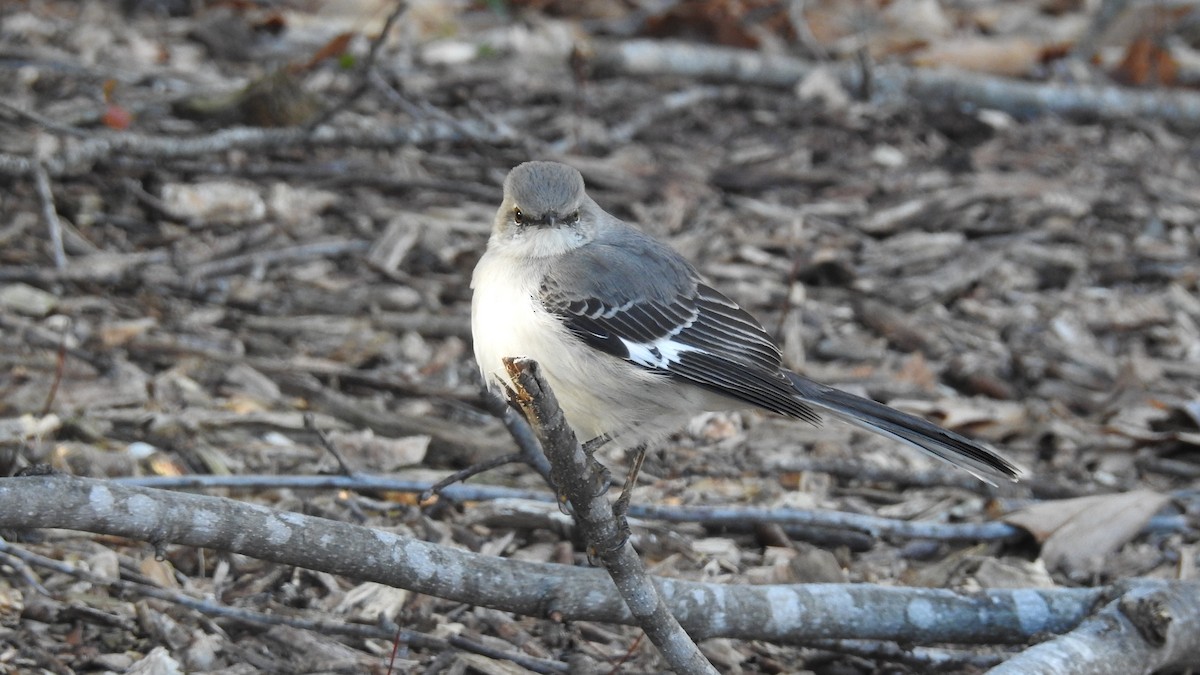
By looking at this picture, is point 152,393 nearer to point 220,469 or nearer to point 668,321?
point 220,469

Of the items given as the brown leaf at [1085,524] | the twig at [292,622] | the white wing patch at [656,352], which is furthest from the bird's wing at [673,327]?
the brown leaf at [1085,524]

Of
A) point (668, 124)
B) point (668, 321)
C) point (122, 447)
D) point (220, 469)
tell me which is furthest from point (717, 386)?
point (668, 124)

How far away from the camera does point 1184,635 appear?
365 cm

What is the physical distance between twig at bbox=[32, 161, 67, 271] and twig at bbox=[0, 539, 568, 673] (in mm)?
1954

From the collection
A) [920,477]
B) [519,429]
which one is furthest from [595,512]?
[920,477]

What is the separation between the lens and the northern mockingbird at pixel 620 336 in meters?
3.92

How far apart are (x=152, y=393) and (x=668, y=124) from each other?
3962 mm

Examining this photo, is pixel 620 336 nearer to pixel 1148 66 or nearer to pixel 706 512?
pixel 706 512

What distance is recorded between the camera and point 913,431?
152 inches

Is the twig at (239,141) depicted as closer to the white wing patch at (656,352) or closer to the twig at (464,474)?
the white wing patch at (656,352)

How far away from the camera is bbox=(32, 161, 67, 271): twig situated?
5.37m

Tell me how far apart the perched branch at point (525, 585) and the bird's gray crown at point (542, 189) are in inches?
51.3

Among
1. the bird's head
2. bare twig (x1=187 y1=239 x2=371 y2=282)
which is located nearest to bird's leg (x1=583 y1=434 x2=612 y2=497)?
the bird's head

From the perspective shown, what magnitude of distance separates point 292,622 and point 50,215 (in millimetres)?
2614
